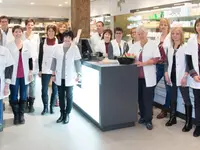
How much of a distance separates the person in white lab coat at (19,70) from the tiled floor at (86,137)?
0.29 meters

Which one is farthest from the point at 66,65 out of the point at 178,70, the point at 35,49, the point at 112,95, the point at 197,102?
A: the point at 197,102

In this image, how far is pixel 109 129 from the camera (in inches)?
145

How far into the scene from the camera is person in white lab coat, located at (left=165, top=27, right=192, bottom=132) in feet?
11.6

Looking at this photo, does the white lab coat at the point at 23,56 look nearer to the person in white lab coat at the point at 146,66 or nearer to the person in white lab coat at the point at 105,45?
the person in white lab coat at the point at 105,45

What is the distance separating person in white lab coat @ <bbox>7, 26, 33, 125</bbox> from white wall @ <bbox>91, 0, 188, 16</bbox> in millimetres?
4095

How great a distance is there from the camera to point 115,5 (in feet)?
30.9

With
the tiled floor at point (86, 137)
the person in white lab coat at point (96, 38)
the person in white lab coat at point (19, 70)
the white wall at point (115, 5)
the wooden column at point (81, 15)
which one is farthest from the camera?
the white wall at point (115, 5)

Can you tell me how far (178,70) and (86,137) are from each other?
1.63 m

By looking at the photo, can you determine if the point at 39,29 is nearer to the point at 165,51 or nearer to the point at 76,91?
the point at 76,91

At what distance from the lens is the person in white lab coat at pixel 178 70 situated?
3.54m

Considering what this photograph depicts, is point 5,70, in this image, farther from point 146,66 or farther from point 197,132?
point 197,132

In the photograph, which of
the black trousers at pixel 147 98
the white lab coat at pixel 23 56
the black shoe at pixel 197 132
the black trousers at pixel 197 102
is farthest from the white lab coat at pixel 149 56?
the white lab coat at pixel 23 56

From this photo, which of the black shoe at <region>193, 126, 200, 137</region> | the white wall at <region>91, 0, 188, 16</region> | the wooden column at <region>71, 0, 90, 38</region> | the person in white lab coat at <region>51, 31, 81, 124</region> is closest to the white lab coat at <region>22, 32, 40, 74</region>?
the person in white lab coat at <region>51, 31, 81, 124</region>

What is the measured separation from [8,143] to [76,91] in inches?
68.1
